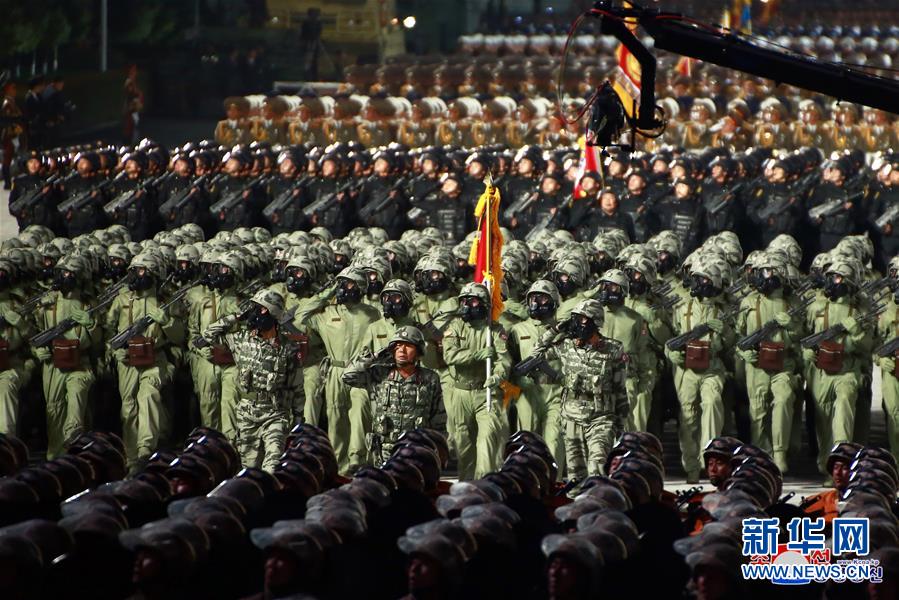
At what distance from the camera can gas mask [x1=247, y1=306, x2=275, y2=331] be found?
2373 centimetres

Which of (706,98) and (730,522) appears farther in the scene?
(706,98)

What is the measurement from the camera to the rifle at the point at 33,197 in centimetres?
3528

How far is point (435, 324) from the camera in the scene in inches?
955

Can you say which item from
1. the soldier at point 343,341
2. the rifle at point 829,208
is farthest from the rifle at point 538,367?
the rifle at point 829,208

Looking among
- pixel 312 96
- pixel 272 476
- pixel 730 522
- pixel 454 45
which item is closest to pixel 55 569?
pixel 272 476

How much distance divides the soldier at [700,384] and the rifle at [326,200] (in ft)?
34.6

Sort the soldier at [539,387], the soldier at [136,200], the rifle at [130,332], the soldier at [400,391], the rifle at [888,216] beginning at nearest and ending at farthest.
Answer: the soldier at [400,391] → the soldier at [539,387] → the rifle at [130,332] → the rifle at [888,216] → the soldier at [136,200]

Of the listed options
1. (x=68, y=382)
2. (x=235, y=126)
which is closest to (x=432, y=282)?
Answer: (x=68, y=382)

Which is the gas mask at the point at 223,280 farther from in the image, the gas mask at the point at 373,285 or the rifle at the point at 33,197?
the rifle at the point at 33,197

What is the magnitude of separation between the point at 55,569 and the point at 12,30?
39.3 metres

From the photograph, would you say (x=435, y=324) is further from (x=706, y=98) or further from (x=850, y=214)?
(x=706, y=98)

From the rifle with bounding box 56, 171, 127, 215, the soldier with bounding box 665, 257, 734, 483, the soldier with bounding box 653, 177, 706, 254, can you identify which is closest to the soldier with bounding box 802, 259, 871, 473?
the soldier with bounding box 665, 257, 734, 483

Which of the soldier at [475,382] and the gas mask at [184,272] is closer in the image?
the soldier at [475,382]

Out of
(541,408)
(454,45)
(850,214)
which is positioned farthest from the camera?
(454,45)
